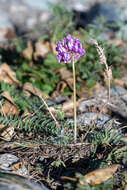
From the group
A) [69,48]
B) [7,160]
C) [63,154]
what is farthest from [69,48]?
[7,160]

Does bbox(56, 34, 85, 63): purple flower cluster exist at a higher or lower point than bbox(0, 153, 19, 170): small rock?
higher

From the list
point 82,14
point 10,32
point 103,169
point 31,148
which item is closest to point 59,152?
point 31,148

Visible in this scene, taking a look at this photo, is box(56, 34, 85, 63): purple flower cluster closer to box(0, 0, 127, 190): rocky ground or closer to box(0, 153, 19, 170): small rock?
box(0, 0, 127, 190): rocky ground

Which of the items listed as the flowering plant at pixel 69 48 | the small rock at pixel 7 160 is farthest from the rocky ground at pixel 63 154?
the flowering plant at pixel 69 48

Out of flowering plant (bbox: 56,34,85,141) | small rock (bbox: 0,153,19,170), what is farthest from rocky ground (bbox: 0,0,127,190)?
flowering plant (bbox: 56,34,85,141)

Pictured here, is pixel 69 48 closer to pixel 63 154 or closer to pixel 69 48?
pixel 69 48

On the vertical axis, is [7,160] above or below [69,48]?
below

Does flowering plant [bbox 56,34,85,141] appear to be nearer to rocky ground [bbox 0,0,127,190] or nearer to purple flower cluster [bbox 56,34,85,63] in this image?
purple flower cluster [bbox 56,34,85,63]

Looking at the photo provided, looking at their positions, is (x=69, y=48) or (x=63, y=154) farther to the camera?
(x=63, y=154)
